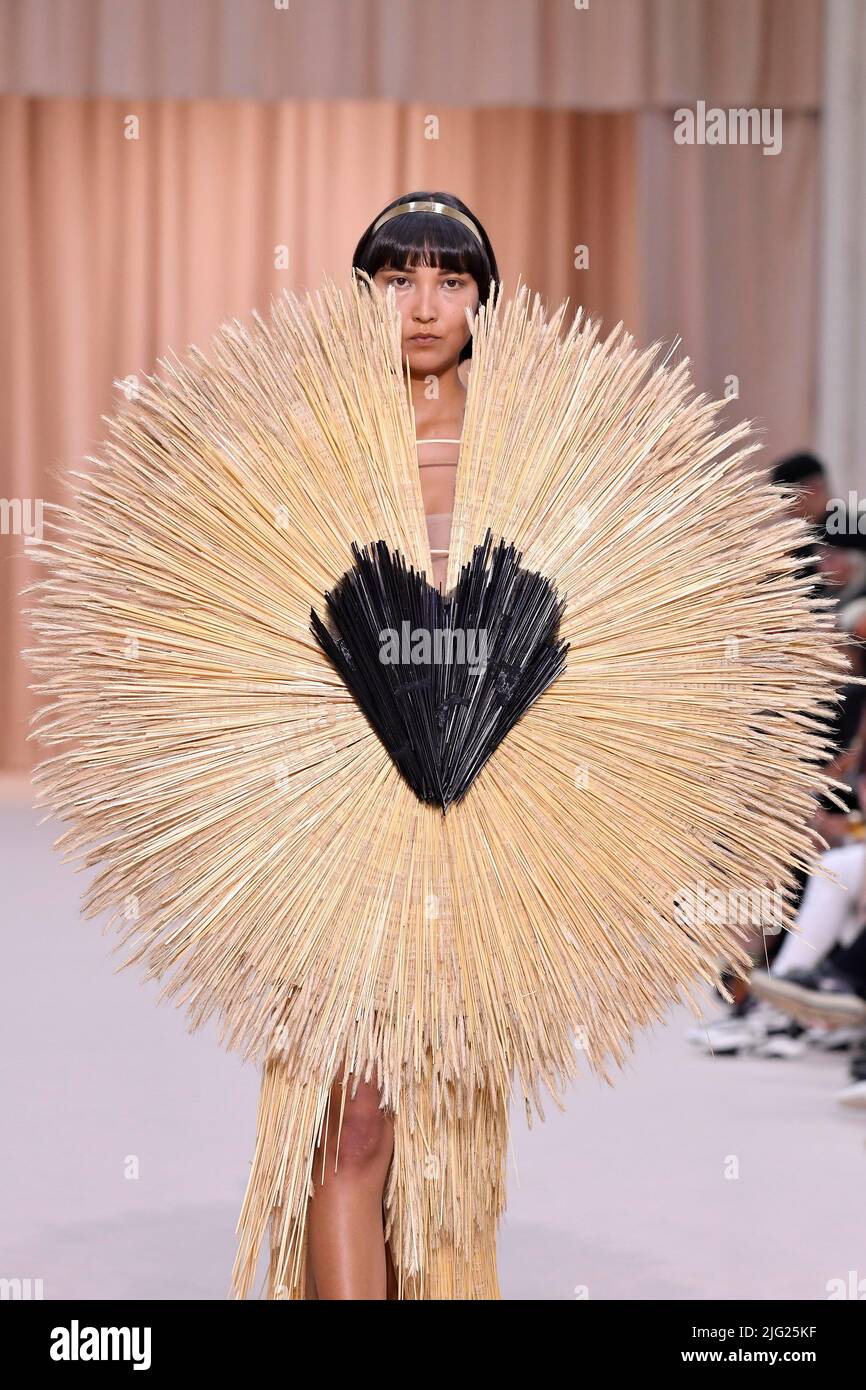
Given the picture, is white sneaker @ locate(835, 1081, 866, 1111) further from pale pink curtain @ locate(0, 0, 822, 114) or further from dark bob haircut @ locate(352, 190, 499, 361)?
pale pink curtain @ locate(0, 0, 822, 114)

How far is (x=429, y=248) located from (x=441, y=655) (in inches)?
15.5

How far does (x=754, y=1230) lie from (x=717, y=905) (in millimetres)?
868

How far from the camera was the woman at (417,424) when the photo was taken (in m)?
1.57

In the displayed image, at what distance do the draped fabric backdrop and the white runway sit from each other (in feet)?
12.4

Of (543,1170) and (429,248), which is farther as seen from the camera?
(543,1170)

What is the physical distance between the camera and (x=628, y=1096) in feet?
9.65

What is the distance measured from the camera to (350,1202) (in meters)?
1.58

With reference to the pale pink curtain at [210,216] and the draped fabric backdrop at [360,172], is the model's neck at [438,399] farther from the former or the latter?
the pale pink curtain at [210,216]
